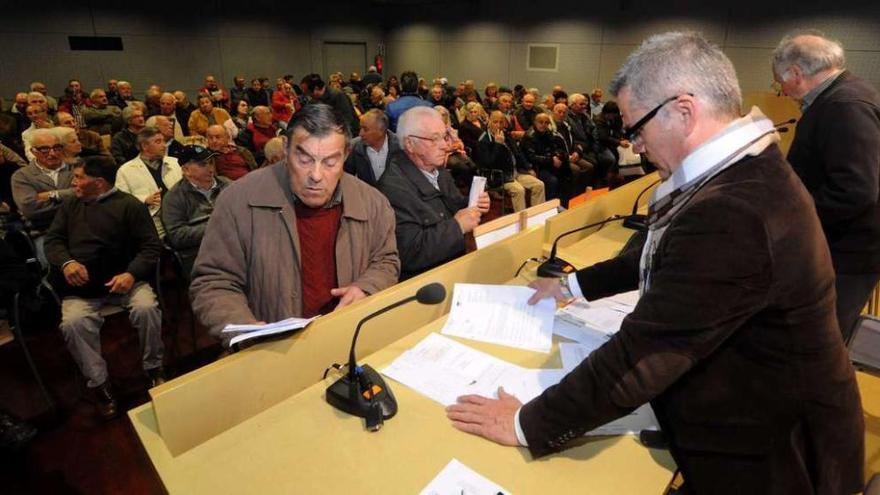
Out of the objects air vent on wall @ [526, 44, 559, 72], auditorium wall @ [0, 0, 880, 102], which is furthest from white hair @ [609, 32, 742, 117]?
air vent on wall @ [526, 44, 559, 72]

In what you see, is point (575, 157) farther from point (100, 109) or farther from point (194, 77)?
point (194, 77)

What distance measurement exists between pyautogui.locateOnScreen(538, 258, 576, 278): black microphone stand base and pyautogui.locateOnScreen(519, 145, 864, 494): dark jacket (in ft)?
2.65

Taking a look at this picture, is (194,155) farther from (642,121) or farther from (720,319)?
(720,319)

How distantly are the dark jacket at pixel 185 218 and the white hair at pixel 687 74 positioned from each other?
273 cm

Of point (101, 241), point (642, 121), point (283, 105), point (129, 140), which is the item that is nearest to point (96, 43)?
point (283, 105)

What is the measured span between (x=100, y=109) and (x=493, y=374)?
8.09m

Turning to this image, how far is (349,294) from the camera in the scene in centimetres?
165

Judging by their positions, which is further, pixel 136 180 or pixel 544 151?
pixel 544 151

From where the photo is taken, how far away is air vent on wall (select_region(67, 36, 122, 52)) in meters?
9.13

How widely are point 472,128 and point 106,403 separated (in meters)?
4.85

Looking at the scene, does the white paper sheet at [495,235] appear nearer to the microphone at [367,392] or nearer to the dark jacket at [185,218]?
the microphone at [367,392]

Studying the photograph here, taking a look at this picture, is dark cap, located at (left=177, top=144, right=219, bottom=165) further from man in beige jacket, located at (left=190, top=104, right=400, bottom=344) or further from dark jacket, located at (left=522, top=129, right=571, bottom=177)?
dark jacket, located at (left=522, top=129, right=571, bottom=177)

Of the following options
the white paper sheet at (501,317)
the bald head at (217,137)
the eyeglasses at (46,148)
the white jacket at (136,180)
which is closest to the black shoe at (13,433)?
the white jacket at (136,180)

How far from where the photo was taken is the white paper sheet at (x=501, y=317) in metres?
1.44
